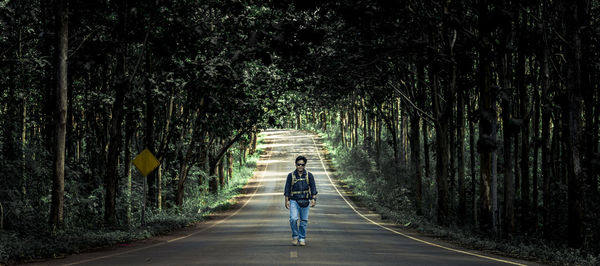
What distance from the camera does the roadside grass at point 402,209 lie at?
43.8ft

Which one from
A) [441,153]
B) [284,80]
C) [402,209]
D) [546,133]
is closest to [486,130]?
[546,133]

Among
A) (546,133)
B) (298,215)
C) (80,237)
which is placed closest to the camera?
(298,215)

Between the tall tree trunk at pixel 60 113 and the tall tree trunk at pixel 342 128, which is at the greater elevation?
the tall tree trunk at pixel 342 128

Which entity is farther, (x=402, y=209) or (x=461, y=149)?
(x=402, y=209)

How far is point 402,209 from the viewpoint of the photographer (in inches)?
1415

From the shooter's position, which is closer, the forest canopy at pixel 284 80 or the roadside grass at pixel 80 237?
the roadside grass at pixel 80 237

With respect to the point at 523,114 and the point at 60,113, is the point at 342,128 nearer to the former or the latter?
the point at 523,114

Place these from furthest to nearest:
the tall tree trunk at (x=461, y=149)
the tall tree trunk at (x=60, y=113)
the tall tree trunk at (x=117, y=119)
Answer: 1. the tall tree trunk at (x=461, y=149)
2. the tall tree trunk at (x=117, y=119)
3. the tall tree trunk at (x=60, y=113)

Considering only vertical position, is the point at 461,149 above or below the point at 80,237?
above

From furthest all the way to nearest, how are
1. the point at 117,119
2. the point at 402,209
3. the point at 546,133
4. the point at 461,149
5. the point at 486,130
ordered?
the point at 402,209, the point at 461,149, the point at 546,133, the point at 117,119, the point at 486,130

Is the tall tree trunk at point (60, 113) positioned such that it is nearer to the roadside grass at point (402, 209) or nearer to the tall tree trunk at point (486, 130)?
the tall tree trunk at point (486, 130)

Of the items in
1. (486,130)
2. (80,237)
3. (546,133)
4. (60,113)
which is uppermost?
(60,113)

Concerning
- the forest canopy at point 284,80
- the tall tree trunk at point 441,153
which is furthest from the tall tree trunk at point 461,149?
the tall tree trunk at point 441,153

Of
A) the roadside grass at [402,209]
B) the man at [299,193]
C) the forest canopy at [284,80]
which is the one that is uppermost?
the forest canopy at [284,80]
